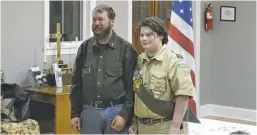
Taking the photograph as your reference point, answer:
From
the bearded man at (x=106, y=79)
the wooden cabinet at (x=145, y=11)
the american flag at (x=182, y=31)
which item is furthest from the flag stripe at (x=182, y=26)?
the bearded man at (x=106, y=79)

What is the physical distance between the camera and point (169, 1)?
283 inches

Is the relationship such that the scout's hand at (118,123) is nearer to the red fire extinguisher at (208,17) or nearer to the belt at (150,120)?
the belt at (150,120)

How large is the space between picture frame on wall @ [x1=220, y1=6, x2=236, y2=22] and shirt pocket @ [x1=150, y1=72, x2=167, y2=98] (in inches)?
189

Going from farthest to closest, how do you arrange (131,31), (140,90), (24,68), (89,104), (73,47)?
(131,31)
(73,47)
(24,68)
(89,104)
(140,90)

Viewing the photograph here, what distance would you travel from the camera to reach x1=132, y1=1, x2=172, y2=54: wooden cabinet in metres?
6.71

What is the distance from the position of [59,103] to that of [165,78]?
2343 mm

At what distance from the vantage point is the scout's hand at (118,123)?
280 centimetres

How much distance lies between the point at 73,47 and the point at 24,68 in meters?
0.75

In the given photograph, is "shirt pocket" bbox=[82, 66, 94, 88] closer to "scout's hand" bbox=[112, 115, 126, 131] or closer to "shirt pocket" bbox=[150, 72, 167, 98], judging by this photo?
"scout's hand" bbox=[112, 115, 126, 131]

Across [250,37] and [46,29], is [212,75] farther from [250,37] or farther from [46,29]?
[46,29]

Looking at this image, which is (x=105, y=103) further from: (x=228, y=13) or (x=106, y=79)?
(x=228, y=13)

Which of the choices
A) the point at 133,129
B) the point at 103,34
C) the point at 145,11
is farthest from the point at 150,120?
the point at 145,11

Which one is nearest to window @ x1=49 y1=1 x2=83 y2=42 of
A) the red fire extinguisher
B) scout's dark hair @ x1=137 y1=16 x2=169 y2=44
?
the red fire extinguisher

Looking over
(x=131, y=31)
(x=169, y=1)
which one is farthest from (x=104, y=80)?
(x=169, y=1)
